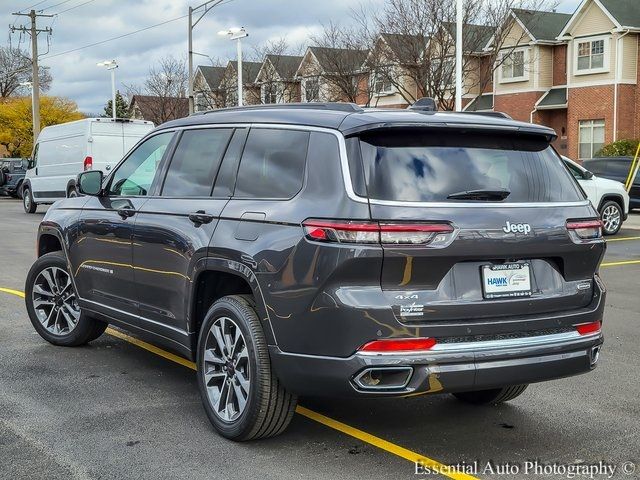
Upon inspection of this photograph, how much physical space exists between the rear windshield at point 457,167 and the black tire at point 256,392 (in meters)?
1.02

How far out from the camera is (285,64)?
167 feet

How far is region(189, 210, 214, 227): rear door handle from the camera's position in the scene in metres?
5.04

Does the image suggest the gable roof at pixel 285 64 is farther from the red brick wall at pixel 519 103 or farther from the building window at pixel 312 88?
the red brick wall at pixel 519 103

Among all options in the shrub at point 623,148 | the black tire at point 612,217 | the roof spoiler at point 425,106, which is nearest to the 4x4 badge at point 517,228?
the roof spoiler at point 425,106

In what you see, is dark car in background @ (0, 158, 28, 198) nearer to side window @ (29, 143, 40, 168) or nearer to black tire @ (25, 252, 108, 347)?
side window @ (29, 143, 40, 168)

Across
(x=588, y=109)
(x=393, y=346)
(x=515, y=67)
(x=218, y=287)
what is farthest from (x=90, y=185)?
(x=515, y=67)

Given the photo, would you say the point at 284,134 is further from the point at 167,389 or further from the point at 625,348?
the point at 625,348

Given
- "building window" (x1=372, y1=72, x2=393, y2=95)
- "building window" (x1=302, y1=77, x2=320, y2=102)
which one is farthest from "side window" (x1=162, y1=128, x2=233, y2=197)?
"building window" (x1=302, y1=77, x2=320, y2=102)

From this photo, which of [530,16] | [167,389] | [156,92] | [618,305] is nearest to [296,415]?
[167,389]

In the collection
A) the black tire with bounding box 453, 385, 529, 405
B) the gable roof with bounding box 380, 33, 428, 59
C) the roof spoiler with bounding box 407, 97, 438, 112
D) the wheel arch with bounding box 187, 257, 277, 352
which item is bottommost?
the black tire with bounding box 453, 385, 529, 405

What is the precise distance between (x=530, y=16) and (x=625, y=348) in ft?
102

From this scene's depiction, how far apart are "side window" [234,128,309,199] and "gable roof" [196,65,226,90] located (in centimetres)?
5121

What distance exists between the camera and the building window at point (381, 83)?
3572cm

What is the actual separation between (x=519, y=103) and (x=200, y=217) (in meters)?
36.2
